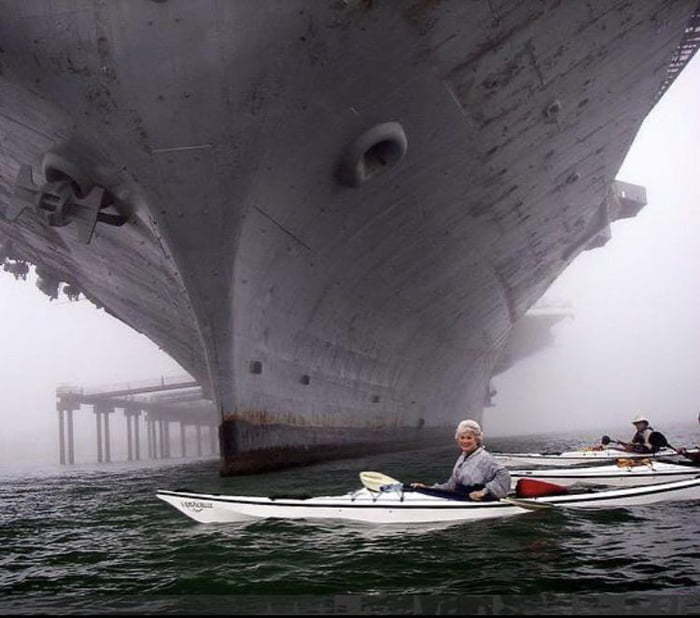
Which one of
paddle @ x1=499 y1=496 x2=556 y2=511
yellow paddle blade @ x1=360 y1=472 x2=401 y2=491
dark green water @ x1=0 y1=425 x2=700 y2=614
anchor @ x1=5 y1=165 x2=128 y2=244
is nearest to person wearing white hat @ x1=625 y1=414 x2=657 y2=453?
dark green water @ x1=0 y1=425 x2=700 y2=614

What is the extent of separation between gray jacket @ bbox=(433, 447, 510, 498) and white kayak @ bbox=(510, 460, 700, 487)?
9.61ft

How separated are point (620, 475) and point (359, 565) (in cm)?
673

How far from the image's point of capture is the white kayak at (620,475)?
10.7m

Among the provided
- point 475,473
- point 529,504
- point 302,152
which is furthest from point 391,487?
point 302,152

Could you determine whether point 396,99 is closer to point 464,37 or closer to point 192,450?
point 464,37

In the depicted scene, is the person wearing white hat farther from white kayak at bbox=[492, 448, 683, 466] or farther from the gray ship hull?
the gray ship hull

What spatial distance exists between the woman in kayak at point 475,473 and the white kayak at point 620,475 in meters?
2.94

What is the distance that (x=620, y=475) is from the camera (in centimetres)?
1077

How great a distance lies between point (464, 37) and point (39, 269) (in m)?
16.8

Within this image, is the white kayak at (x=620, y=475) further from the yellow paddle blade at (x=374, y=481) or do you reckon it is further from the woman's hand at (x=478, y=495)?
the yellow paddle blade at (x=374, y=481)

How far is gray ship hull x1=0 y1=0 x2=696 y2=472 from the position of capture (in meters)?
9.78

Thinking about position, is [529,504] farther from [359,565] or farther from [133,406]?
[133,406]

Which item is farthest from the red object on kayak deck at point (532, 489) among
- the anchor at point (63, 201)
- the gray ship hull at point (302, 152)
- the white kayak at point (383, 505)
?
the anchor at point (63, 201)

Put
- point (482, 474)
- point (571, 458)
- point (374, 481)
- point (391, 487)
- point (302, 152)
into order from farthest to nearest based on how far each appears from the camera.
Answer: point (571, 458) < point (302, 152) < point (374, 481) < point (391, 487) < point (482, 474)
